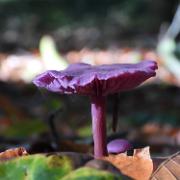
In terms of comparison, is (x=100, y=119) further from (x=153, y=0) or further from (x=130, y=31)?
(x=130, y=31)

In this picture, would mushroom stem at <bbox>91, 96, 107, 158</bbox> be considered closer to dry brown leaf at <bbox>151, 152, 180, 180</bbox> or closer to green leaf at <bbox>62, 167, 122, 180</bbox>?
dry brown leaf at <bbox>151, 152, 180, 180</bbox>

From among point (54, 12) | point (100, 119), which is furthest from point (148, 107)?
point (54, 12)

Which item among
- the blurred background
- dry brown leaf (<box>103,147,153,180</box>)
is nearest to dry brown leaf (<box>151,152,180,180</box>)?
dry brown leaf (<box>103,147,153,180</box>)

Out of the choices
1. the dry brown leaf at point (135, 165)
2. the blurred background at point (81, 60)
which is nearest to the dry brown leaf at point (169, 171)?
the dry brown leaf at point (135, 165)

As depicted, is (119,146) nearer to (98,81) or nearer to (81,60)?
(98,81)

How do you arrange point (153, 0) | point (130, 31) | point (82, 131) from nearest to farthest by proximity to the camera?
point (82, 131), point (153, 0), point (130, 31)
